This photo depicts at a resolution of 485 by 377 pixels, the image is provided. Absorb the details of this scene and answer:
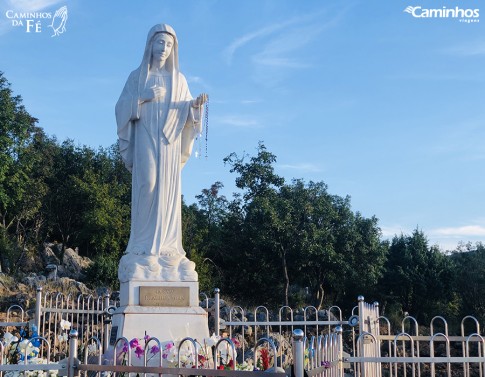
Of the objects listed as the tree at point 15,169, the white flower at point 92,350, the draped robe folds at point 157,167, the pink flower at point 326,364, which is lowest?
the white flower at point 92,350

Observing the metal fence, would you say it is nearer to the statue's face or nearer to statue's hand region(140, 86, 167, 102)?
statue's hand region(140, 86, 167, 102)

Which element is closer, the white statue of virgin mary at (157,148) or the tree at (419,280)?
the white statue of virgin mary at (157,148)

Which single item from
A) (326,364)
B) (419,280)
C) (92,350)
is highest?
(419,280)

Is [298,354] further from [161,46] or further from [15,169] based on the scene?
[15,169]

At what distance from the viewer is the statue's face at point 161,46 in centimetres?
825

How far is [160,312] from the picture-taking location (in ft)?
24.1

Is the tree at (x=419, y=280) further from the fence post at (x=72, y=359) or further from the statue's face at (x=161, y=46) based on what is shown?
the fence post at (x=72, y=359)

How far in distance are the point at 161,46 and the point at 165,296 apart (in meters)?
3.46

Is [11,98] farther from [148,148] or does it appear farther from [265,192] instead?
[148,148]

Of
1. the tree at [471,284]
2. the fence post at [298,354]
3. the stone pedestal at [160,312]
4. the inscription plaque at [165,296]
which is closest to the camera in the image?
the fence post at [298,354]

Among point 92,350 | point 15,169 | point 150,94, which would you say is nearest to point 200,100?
point 150,94

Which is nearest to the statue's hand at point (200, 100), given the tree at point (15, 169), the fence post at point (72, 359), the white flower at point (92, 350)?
the white flower at point (92, 350)

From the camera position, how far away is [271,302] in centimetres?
2647

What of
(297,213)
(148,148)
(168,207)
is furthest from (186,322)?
(297,213)
